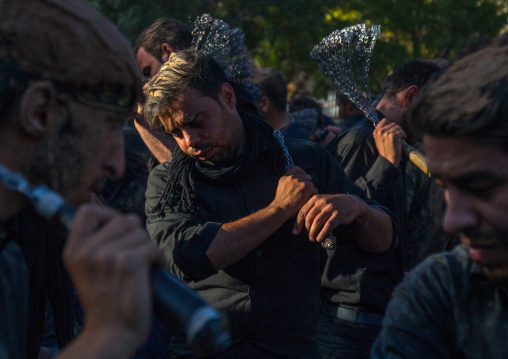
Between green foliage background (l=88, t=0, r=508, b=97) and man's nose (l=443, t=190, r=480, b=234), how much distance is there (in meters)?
16.6

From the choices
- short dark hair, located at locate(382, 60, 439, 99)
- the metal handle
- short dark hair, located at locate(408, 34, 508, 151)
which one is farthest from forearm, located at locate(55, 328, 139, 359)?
short dark hair, located at locate(382, 60, 439, 99)

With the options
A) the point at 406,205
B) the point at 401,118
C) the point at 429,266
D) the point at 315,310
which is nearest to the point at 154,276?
the point at 429,266

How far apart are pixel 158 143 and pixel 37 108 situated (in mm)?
3022

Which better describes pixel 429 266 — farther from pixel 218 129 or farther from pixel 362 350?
pixel 362 350

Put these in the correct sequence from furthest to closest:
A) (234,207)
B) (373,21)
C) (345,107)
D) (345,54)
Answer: (373,21) → (345,107) → (345,54) → (234,207)

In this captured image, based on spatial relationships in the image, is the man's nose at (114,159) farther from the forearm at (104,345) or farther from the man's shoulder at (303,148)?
the man's shoulder at (303,148)

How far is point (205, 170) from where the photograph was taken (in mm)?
3439

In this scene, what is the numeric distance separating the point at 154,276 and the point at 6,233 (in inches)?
25.1

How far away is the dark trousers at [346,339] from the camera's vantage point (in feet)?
13.8

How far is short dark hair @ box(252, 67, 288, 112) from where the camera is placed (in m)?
6.55

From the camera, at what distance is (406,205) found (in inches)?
185

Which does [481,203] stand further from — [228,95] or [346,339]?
[346,339]

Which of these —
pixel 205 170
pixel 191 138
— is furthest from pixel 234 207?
pixel 191 138

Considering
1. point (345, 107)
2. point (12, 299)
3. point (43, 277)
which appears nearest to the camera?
point (12, 299)
